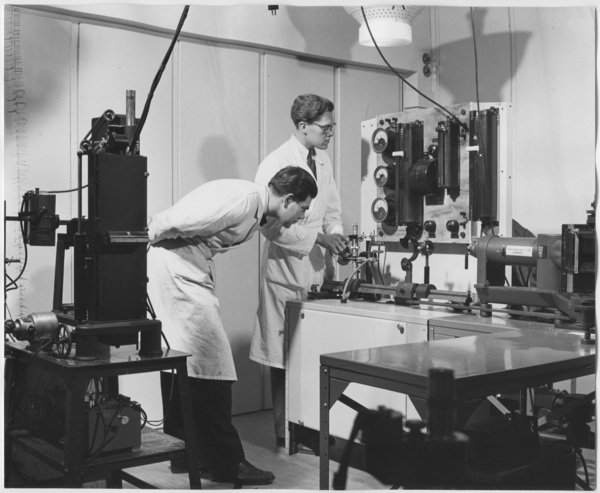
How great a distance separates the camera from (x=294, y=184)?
3.01m

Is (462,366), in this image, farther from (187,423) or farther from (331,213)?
(331,213)

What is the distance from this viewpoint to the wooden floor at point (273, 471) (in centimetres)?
296

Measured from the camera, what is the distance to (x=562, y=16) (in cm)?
266

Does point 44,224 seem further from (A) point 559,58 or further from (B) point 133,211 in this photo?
(A) point 559,58

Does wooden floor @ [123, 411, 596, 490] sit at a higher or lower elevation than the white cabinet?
lower

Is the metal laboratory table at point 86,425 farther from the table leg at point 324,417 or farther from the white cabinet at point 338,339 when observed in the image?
the white cabinet at point 338,339

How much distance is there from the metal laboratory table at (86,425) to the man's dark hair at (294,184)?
90cm

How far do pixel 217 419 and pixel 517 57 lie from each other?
2.16 meters

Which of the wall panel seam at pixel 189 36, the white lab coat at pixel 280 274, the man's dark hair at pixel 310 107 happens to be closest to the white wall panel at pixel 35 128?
the wall panel seam at pixel 189 36

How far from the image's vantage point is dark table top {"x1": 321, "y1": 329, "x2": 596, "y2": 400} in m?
1.76

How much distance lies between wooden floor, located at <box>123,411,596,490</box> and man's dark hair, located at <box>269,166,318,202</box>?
1.04 metres

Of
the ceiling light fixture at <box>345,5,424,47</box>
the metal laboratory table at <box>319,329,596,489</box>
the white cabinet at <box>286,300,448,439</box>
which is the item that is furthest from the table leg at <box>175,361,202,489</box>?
the ceiling light fixture at <box>345,5,424,47</box>

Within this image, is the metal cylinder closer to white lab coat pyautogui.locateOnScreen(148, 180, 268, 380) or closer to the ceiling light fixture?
white lab coat pyautogui.locateOnScreen(148, 180, 268, 380)

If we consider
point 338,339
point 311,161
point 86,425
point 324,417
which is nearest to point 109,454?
point 86,425
